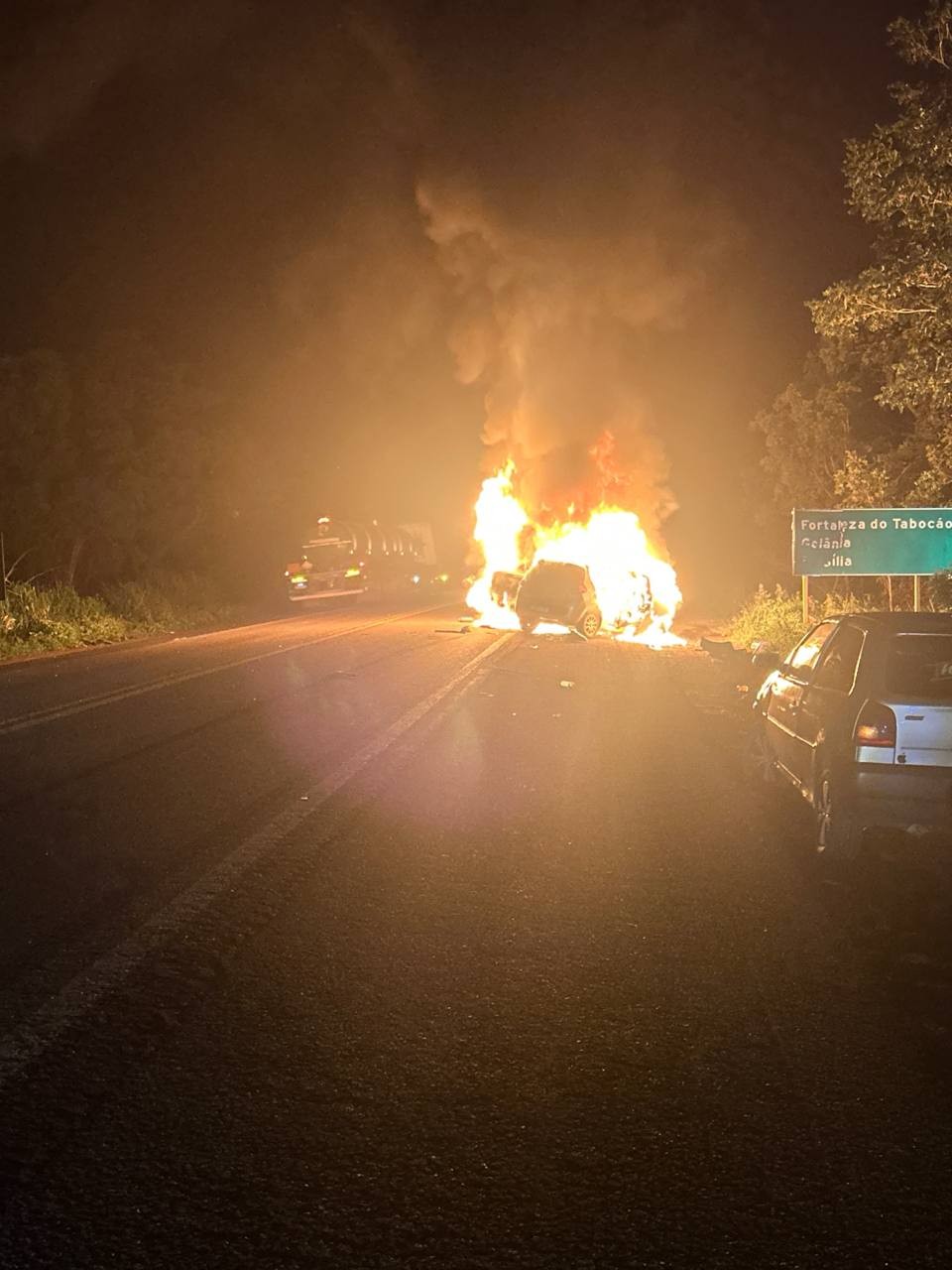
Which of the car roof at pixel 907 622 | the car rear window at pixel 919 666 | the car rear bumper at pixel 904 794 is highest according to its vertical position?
the car roof at pixel 907 622

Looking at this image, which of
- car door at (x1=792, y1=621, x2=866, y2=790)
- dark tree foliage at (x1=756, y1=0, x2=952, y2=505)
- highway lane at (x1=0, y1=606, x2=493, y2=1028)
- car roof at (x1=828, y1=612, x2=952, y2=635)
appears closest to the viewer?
highway lane at (x1=0, y1=606, x2=493, y2=1028)

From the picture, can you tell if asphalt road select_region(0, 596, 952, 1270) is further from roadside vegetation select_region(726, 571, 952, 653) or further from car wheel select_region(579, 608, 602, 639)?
car wheel select_region(579, 608, 602, 639)

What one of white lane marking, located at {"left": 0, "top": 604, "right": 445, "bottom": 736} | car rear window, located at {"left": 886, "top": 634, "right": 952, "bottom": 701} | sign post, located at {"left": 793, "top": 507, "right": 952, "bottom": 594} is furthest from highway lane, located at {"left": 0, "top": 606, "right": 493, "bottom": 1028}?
sign post, located at {"left": 793, "top": 507, "right": 952, "bottom": 594}

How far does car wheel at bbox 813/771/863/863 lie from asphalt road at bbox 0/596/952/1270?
232 millimetres

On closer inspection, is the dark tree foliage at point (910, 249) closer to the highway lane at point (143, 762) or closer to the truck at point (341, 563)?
the highway lane at point (143, 762)

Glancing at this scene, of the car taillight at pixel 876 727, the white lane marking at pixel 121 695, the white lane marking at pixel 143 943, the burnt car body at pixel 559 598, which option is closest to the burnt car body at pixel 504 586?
the burnt car body at pixel 559 598

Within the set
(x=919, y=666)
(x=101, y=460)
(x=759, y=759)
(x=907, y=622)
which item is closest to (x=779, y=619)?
(x=759, y=759)

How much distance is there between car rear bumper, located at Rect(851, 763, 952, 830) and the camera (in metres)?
7.67

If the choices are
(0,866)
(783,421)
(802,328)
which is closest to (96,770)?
(0,866)

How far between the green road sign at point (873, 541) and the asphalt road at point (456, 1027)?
44.8 feet

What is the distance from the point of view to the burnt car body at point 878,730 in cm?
771

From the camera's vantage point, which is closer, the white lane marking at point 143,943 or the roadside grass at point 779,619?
A: the white lane marking at point 143,943

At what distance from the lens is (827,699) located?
848cm

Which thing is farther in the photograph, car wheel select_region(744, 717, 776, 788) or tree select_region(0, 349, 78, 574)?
tree select_region(0, 349, 78, 574)
